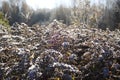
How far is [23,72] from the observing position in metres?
4.66

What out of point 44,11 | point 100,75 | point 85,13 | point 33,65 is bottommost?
point 44,11

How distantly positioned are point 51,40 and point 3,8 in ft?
98.4

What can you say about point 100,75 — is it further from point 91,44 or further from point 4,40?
point 4,40

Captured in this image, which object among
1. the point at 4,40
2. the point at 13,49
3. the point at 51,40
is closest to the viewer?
the point at 13,49

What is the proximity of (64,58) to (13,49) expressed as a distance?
2.65 feet

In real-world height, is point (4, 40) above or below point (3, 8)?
above

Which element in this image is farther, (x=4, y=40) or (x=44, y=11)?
(x=44, y=11)

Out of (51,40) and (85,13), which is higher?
(51,40)

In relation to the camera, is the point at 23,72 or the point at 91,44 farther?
the point at 91,44

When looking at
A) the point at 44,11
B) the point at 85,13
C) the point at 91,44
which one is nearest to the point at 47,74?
the point at 91,44

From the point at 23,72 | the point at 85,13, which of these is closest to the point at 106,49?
the point at 23,72

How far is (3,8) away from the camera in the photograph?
3456 centimetres

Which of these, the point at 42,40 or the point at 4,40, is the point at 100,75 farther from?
the point at 4,40

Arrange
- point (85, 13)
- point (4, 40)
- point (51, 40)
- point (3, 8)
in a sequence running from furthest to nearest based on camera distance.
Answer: point (3, 8)
point (85, 13)
point (4, 40)
point (51, 40)
